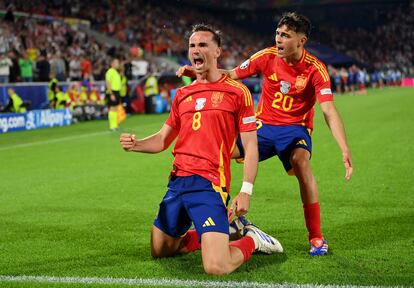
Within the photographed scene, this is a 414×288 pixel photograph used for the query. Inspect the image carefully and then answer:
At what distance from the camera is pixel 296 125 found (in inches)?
263

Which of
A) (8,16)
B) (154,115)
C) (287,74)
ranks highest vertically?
(8,16)

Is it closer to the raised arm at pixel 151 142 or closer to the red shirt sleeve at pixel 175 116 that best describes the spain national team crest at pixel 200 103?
the red shirt sleeve at pixel 175 116

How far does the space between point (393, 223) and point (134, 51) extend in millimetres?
31737

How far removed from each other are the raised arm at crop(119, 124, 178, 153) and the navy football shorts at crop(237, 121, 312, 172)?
0.95m

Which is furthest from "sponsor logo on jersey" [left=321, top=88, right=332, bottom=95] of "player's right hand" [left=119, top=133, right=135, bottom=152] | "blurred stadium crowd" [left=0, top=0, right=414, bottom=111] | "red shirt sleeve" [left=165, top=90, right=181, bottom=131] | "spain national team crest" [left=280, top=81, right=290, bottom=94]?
"blurred stadium crowd" [left=0, top=0, right=414, bottom=111]

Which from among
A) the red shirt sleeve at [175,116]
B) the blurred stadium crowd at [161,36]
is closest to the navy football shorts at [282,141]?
the red shirt sleeve at [175,116]

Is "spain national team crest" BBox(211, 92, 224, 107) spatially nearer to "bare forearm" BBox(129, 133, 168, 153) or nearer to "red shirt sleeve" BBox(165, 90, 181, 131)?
"red shirt sleeve" BBox(165, 90, 181, 131)

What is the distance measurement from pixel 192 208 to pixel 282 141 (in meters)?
1.41

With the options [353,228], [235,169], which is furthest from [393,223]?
[235,169]

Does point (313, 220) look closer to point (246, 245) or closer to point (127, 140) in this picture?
point (246, 245)

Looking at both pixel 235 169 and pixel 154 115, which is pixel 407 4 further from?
pixel 235 169

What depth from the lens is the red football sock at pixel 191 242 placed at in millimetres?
6133

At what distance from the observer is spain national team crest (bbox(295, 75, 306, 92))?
6.53m

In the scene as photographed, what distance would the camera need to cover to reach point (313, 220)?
20.5ft
